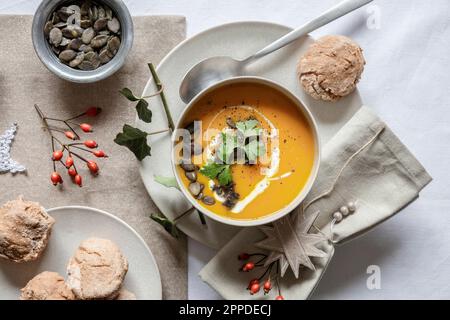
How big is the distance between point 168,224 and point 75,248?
13.7 inches

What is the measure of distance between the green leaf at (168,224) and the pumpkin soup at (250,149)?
142 mm

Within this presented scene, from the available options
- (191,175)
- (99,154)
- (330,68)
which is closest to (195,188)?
(191,175)

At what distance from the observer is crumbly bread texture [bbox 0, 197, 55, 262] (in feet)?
5.81

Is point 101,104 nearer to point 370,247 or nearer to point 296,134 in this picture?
point 296,134

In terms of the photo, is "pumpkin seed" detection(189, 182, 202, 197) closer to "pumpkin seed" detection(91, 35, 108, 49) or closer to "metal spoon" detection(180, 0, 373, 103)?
"metal spoon" detection(180, 0, 373, 103)

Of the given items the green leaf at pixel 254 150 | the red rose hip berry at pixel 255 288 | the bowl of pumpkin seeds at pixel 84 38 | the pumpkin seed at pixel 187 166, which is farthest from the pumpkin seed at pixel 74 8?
the red rose hip berry at pixel 255 288

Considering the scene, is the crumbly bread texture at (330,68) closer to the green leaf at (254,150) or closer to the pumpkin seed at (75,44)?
the green leaf at (254,150)

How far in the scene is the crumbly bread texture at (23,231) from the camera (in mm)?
1771

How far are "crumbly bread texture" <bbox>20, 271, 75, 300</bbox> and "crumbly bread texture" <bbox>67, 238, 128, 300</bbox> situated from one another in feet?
0.10

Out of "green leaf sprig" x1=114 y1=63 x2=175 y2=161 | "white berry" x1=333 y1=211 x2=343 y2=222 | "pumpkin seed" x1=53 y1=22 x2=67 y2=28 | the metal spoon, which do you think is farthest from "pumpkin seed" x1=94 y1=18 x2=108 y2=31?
"white berry" x1=333 y1=211 x2=343 y2=222

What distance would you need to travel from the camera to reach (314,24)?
1831mm

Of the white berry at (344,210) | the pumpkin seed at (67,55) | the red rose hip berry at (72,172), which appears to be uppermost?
the pumpkin seed at (67,55)

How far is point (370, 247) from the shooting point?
6.60 feet
